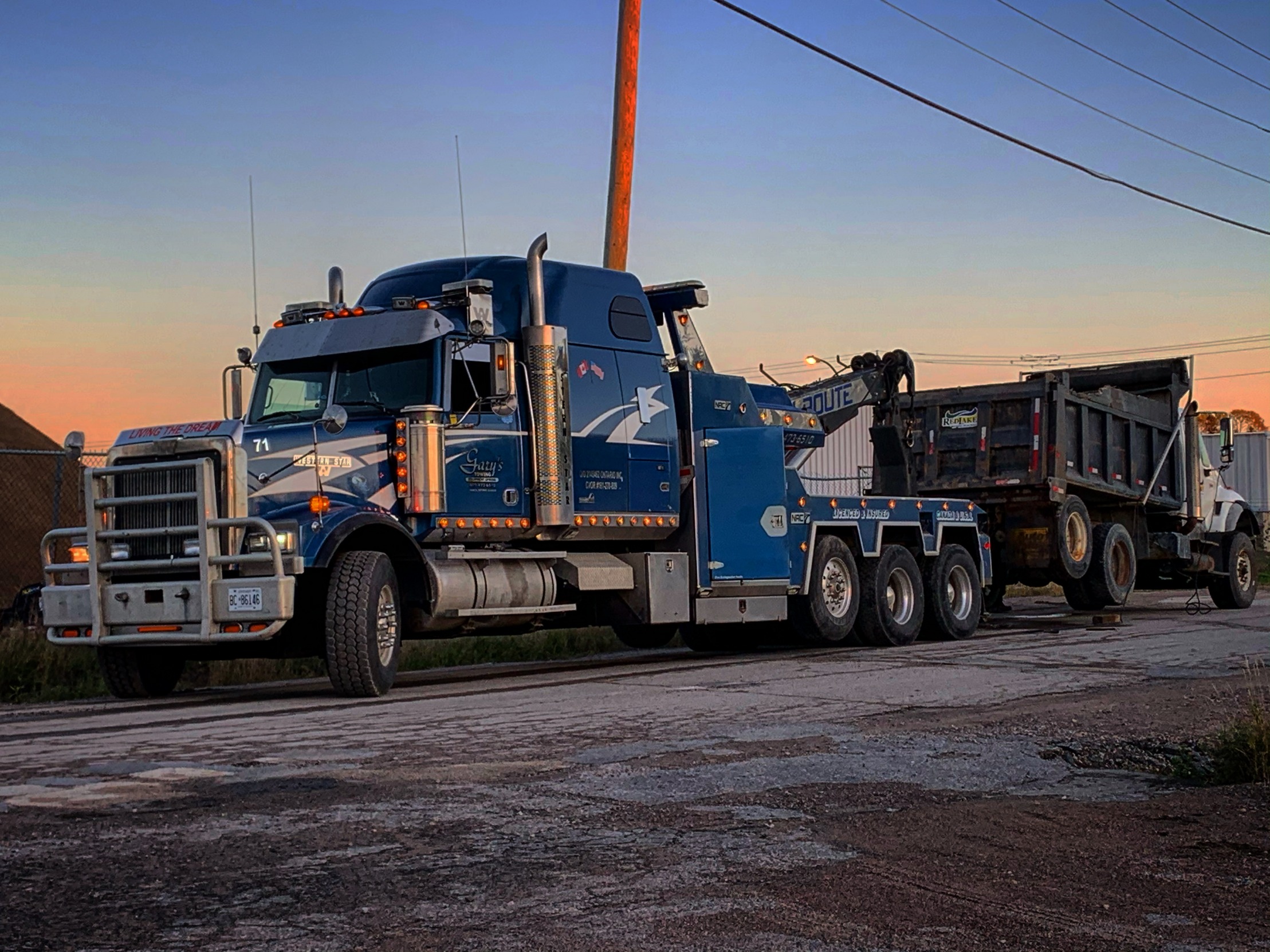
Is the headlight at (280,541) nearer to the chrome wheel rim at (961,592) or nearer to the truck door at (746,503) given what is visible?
the truck door at (746,503)

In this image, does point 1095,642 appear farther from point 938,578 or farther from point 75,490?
point 75,490

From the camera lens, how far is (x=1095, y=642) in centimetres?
1562

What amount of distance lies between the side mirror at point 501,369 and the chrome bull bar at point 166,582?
247 centimetres

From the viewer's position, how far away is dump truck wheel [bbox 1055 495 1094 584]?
2009cm

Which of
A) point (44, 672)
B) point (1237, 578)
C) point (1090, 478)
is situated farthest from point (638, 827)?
point (1237, 578)

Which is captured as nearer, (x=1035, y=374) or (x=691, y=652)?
(x=691, y=652)

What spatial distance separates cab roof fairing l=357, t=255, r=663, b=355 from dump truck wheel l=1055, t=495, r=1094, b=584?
27.6 ft

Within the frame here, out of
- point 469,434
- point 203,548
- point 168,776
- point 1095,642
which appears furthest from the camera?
point 1095,642

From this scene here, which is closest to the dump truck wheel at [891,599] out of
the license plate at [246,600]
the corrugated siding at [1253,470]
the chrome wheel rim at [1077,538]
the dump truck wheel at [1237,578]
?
the chrome wheel rim at [1077,538]

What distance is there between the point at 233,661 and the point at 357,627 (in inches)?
165

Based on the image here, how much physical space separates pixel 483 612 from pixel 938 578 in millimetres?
7104

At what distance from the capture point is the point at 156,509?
37.6 ft

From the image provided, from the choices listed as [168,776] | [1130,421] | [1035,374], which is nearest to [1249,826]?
[168,776]

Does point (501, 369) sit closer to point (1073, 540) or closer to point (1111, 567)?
point (1073, 540)
